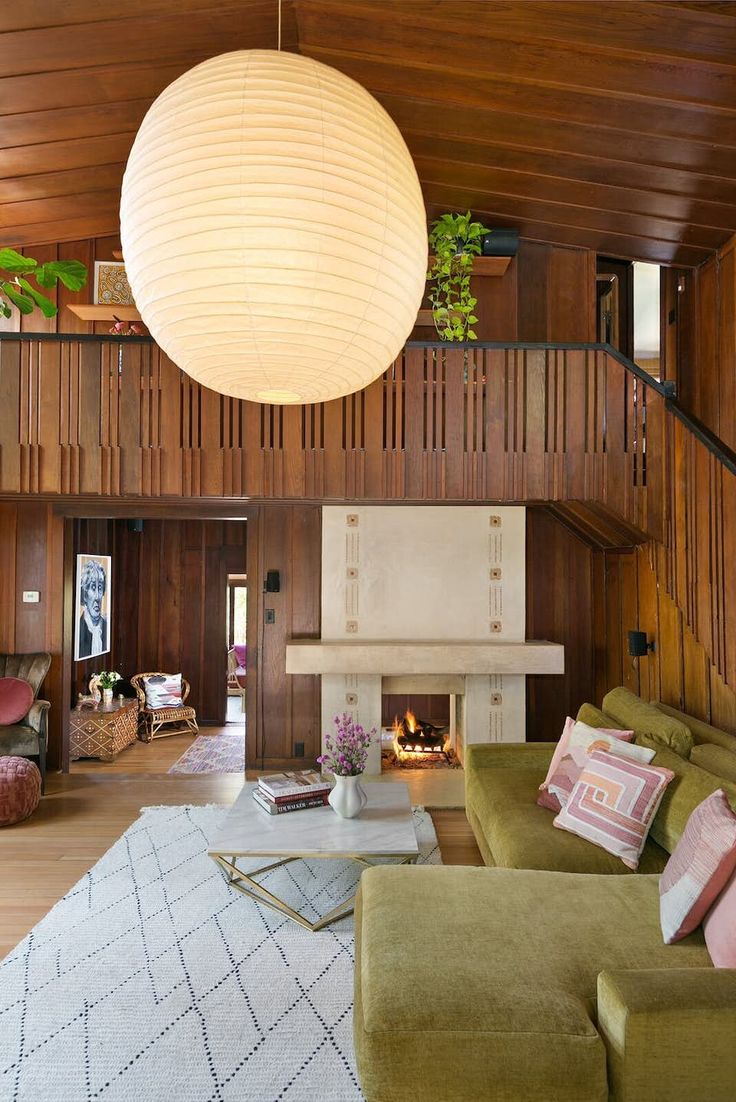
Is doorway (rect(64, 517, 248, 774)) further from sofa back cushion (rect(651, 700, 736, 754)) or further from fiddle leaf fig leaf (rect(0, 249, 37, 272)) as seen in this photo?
fiddle leaf fig leaf (rect(0, 249, 37, 272))

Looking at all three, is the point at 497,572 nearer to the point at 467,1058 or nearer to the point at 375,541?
the point at 375,541

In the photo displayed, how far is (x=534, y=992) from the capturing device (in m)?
1.89

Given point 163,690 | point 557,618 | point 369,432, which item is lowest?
point 163,690

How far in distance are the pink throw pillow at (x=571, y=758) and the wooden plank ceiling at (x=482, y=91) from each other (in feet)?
10.7

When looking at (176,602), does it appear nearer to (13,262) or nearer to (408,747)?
(408,747)

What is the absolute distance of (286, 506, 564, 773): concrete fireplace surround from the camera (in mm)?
5652

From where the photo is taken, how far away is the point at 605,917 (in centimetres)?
235

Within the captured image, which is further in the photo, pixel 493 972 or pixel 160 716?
pixel 160 716

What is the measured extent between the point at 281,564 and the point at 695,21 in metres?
4.34

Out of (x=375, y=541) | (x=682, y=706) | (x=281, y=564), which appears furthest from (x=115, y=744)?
(x=682, y=706)

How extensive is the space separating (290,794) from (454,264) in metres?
4.03

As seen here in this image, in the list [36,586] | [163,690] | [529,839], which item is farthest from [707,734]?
[163,690]

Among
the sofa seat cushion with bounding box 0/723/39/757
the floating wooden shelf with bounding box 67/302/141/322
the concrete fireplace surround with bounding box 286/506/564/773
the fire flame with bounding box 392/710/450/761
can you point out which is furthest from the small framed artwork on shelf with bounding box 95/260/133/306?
the fire flame with bounding box 392/710/450/761

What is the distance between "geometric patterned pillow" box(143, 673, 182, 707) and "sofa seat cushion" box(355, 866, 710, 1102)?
17.4ft
